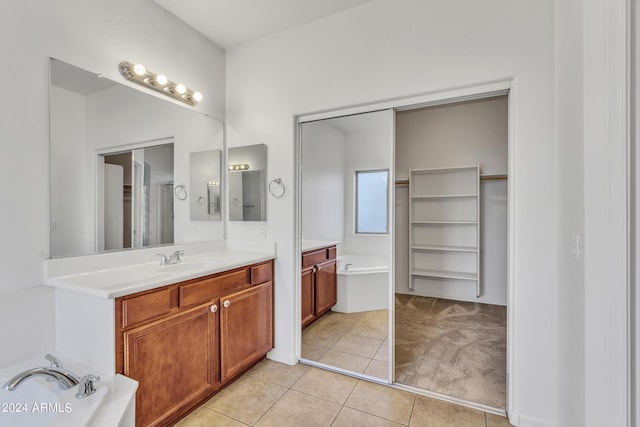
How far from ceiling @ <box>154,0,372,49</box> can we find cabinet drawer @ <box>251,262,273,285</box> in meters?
1.94

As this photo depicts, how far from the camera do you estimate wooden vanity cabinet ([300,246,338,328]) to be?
2588 millimetres

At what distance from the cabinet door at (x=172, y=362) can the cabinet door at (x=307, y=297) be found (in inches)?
34.4

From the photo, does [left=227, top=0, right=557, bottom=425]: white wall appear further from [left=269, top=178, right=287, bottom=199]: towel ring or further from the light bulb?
the light bulb

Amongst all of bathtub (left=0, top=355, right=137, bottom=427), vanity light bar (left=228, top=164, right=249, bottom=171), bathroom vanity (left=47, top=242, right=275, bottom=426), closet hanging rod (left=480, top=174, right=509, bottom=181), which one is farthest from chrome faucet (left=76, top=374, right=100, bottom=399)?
closet hanging rod (left=480, top=174, right=509, bottom=181)

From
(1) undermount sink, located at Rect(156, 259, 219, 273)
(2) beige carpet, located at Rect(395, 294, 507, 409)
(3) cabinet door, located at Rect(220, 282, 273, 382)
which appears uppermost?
(1) undermount sink, located at Rect(156, 259, 219, 273)

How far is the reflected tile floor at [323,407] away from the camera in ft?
5.60

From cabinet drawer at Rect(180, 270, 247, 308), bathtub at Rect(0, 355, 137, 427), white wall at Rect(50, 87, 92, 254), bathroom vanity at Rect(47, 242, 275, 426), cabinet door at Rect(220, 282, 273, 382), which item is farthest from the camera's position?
cabinet door at Rect(220, 282, 273, 382)

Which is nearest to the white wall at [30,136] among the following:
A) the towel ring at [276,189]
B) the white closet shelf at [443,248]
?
the towel ring at [276,189]

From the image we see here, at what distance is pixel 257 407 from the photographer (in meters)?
1.83

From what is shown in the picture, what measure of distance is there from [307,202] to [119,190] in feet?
4.46

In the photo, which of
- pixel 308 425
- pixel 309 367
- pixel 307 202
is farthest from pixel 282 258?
pixel 308 425

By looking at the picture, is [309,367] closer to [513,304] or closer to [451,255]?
[513,304]

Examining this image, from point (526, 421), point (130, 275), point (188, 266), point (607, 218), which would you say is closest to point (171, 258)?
point (188, 266)

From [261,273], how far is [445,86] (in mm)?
1873
